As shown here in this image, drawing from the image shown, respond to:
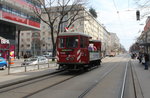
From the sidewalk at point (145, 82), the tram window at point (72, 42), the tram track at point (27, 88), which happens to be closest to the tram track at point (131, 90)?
the sidewalk at point (145, 82)

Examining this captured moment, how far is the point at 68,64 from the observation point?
16.2 meters

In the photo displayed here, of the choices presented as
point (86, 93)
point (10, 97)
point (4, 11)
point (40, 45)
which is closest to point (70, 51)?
point (86, 93)

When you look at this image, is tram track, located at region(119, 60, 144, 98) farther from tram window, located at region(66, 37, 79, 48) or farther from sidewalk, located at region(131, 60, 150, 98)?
tram window, located at region(66, 37, 79, 48)

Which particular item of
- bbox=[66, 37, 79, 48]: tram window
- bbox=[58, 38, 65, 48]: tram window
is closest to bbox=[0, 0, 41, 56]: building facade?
bbox=[58, 38, 65, 48]: tram window

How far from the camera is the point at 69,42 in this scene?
1636 centimetres

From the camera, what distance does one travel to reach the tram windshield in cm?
1619

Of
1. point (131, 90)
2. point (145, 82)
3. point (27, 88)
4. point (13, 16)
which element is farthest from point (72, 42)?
point (13, 16)

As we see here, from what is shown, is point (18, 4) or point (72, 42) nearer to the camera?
point (72, 42)

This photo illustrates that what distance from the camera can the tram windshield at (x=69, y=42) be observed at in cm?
1619

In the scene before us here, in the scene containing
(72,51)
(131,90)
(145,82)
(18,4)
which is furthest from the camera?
(18,4)

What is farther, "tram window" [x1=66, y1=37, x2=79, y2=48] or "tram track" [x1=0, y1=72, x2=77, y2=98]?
"tram window" [x1=66, y1=37, x2=79, y2=48]

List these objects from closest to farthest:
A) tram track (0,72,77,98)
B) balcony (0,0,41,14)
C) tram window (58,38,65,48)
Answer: tram track (0,72,77,98)
tram window (58,38,65,48)
balcony (0,0,41,14)

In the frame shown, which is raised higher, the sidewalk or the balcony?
the balcony

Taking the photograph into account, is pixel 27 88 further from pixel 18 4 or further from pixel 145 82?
pixel 18 4
